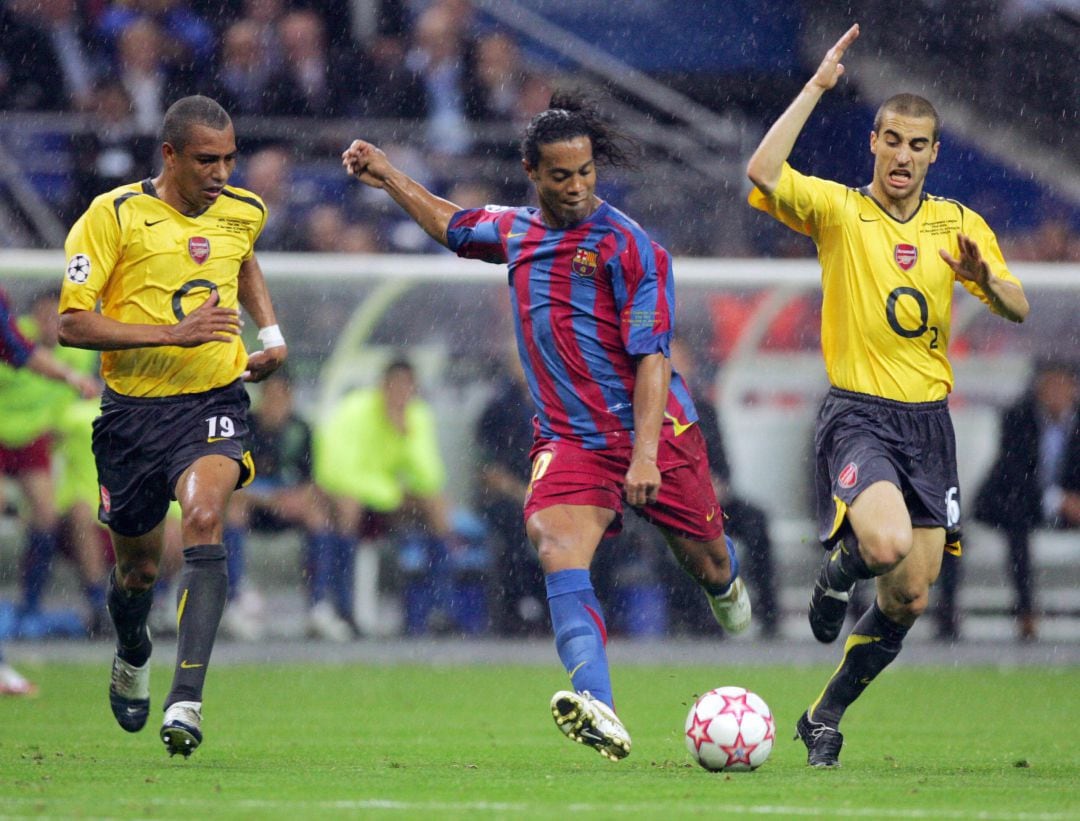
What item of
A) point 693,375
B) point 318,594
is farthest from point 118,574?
point 693,375

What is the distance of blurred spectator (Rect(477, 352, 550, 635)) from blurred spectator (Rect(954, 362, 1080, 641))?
2.84 metres

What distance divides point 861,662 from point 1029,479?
6.52 metres

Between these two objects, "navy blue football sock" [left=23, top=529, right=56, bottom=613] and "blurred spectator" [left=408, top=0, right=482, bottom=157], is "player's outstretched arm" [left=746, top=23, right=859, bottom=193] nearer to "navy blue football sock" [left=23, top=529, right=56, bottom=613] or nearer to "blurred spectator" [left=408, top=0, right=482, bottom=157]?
"navy blue football sock" [left=23, top=529, right=56, bottom=613]

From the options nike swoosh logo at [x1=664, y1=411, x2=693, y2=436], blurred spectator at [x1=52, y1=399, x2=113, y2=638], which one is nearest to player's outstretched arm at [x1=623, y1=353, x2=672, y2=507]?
nike swoosh logo at [x1=664, y1=411, x2=693, y2=436]

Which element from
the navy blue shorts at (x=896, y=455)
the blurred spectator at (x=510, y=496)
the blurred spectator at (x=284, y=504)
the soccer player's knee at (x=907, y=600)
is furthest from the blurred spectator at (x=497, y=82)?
the soccer player's knee at (x=907, y=600)

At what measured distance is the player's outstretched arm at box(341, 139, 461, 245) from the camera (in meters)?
7.15

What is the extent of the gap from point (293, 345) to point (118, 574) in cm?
618

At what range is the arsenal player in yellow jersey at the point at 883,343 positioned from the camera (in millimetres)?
6766

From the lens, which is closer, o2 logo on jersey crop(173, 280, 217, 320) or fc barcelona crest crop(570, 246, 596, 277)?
fc barcelona crest crop(570, 246, 596, 277)

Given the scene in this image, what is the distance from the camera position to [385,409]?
13.2m

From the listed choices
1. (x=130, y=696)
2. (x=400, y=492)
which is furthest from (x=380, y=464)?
(x=130, y=696)

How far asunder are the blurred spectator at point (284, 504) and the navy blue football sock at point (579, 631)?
21.6 feet

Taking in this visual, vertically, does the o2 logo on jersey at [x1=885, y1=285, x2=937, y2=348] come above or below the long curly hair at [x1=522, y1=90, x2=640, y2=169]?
below

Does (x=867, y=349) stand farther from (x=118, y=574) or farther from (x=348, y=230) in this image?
(x=348, y=230)
